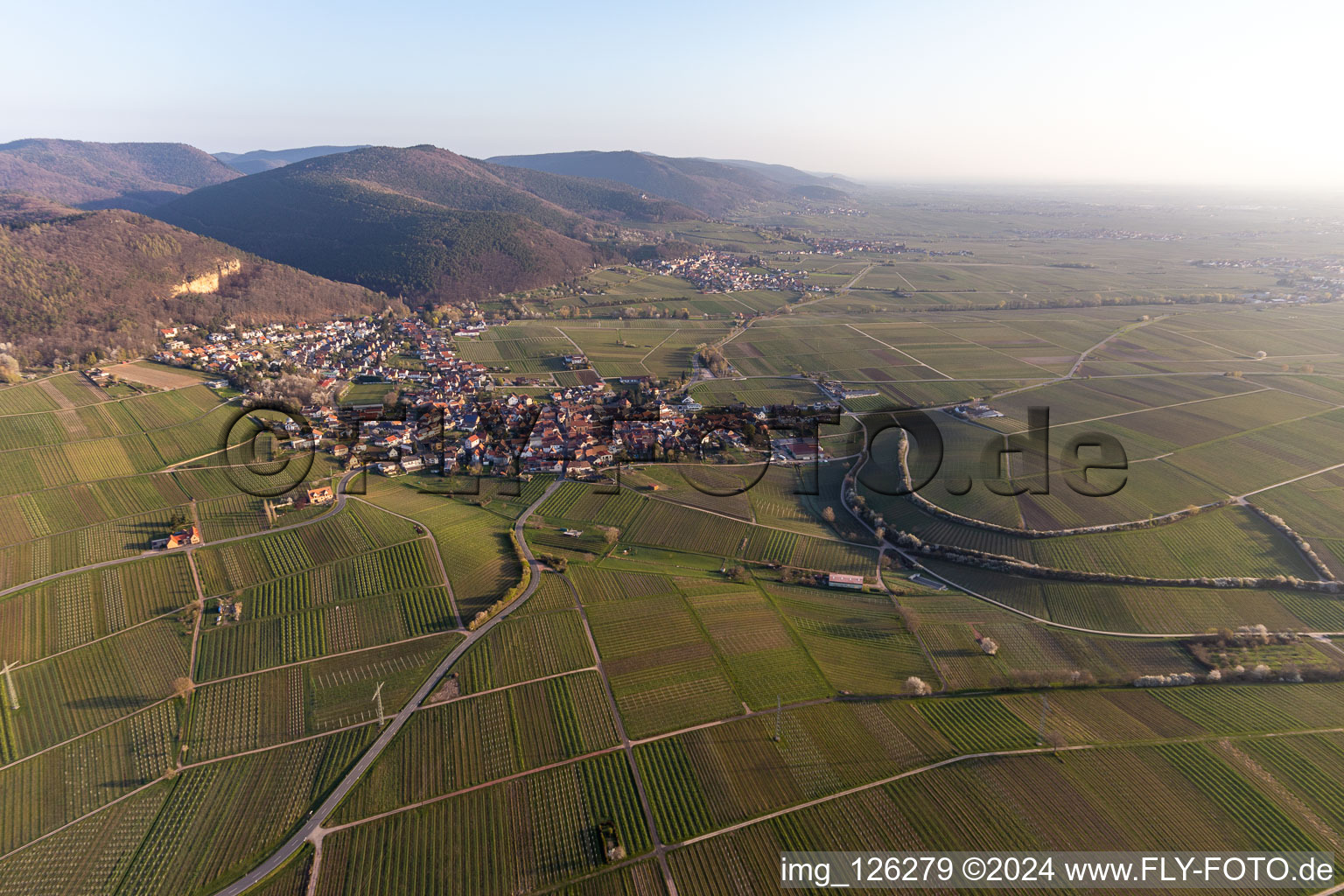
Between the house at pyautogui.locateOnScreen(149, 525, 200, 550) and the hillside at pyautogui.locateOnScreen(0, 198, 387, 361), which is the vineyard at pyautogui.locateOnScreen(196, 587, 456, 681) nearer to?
the house at pyautogui.locateOnScreen(149, 525, 200, 550)

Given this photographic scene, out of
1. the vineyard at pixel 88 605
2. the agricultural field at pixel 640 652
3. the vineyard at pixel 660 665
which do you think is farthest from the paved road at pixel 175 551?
the vineyard at pixel 660 665

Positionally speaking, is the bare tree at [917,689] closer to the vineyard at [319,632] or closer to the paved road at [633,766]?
the paved road at [633,766]

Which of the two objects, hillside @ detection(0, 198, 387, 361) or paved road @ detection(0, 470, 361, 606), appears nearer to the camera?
paved road @ detection(0, 470, 361, 606)

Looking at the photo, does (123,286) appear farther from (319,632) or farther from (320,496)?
(319,632)

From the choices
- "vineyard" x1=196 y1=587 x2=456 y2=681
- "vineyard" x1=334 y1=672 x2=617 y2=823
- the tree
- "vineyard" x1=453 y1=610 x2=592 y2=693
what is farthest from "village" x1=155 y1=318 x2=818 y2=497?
"vineyard" x1=334 y1=672 x2=617 y2=823
